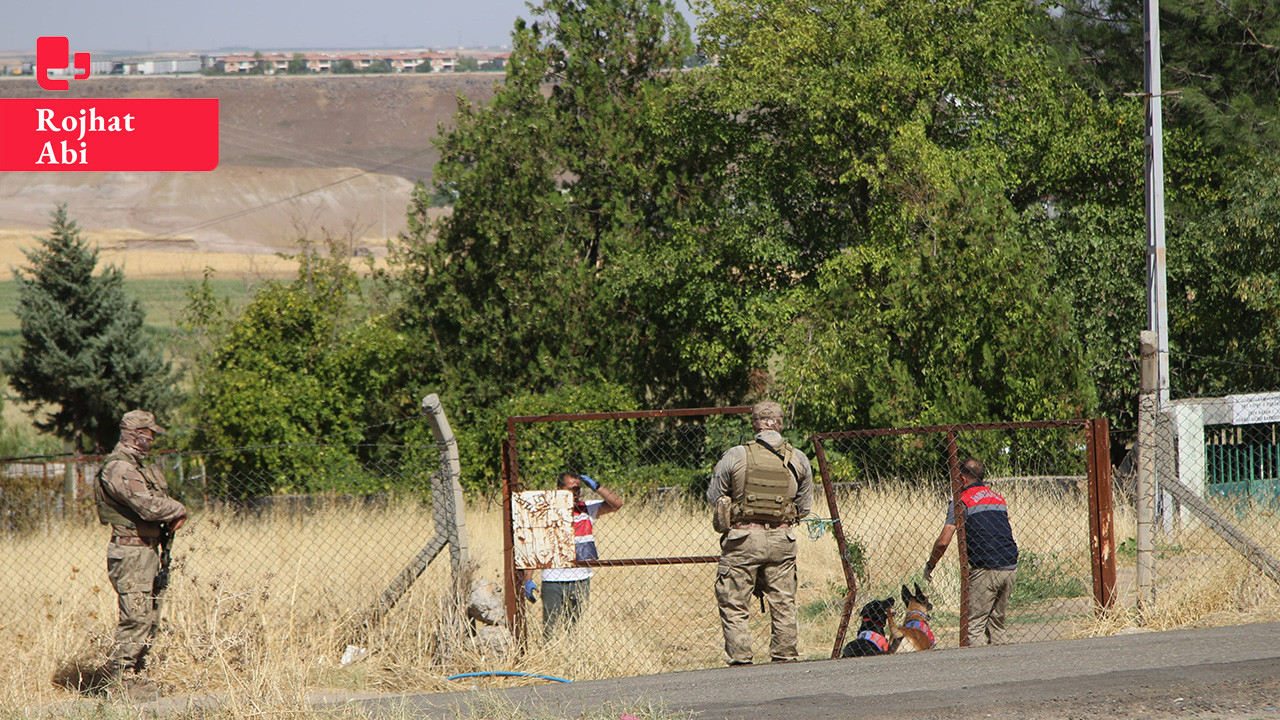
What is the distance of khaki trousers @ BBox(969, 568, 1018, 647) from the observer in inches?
284

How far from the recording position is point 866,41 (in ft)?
53.7

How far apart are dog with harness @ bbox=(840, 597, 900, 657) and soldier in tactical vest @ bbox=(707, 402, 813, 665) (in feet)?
1.99

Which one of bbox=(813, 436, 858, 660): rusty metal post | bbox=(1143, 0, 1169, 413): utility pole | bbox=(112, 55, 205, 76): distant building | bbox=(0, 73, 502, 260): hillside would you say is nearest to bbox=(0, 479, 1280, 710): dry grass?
bbox=(813, 436, 858, 660): rusty metal post

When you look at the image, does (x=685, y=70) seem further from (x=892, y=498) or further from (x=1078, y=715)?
(x=1078, y=715)

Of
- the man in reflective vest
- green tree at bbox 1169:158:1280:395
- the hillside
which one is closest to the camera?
the man in reflective vest

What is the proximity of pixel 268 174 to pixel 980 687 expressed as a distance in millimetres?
142646

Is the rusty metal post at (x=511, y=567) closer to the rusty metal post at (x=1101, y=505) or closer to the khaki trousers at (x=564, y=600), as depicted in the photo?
the khaki trousers at (x=564, y=600)

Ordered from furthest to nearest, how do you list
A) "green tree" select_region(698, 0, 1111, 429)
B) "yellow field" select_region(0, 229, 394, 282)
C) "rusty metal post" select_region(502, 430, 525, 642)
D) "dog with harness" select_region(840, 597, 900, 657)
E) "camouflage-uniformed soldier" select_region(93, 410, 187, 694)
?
1. "yellow field" select_region(0, 229, 394, 282)
2. "green tree" select_region(698, 0, 1111, 429)
3. "dog with harness" select_region(840, 597, 900, 657)
4. "rusty metal post" select_region(502, 430, 525, 642)
5. "camouflage-uniformed soldier" select_region(93, 410, 187, 694)

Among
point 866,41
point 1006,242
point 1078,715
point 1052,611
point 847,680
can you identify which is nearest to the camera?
point 1078,715

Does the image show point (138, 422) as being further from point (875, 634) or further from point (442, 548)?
point (875, 634)

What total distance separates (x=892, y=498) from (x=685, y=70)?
927 cm

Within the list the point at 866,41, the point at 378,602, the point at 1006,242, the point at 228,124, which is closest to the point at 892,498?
the point at 1006,242

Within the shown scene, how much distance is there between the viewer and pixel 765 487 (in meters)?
6.37

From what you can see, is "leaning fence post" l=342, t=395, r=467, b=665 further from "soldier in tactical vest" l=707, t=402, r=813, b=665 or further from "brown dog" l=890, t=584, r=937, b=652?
"brown dog" l=890, t=584, r=937, b=652
